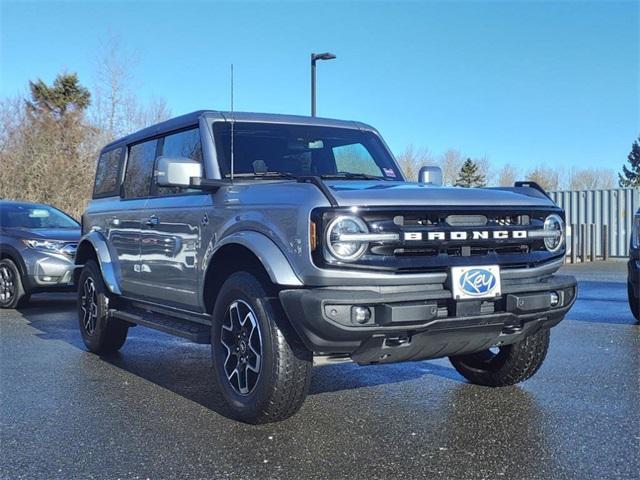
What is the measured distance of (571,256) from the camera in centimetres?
2027

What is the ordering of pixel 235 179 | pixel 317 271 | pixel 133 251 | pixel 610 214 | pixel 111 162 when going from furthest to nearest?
Result: pixel 610 214 → pixel 111 162 → pixel 133 251 → pixel 235 179 → pixel 317 271

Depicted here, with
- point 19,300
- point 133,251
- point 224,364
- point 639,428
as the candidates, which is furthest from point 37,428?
point 19,300

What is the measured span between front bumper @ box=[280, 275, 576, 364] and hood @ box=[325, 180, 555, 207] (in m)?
0.48

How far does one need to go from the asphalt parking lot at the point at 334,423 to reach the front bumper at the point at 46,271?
316 cm

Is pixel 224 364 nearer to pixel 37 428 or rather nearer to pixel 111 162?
pixel 37 428

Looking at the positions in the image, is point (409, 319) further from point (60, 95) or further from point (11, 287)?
point (60, 95)

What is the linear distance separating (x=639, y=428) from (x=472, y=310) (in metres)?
1.24

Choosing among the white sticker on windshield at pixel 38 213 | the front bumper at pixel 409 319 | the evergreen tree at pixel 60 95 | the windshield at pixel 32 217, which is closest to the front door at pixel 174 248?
the front bumper at pixel 409 319

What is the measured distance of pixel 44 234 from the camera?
976cm

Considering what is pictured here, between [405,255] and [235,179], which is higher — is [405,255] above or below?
below

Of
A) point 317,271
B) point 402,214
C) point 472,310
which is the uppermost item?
point 402,214

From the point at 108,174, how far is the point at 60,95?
2495cm

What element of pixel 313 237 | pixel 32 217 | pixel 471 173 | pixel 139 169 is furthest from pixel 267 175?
pixel 471 173

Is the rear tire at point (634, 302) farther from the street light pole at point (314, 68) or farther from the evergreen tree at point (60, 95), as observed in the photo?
the evergreen tree at point (60, 95)
